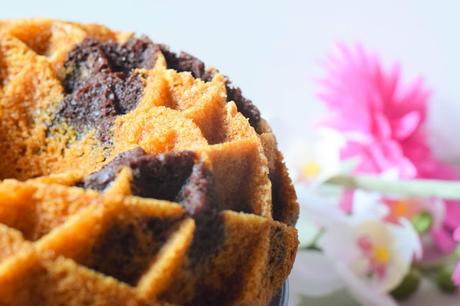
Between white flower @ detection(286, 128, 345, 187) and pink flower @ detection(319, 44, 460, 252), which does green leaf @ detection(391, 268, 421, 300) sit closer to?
pink flower @ detection(319, 44, 460, 252)

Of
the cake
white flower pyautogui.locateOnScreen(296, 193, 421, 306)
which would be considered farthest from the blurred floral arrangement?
the cake

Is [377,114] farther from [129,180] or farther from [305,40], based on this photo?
[129,180]

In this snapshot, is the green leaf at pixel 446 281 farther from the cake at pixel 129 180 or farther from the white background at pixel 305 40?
the cake at pixel 129 180

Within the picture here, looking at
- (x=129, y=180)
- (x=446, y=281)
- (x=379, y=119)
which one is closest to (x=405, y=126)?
(x=379, y=119)

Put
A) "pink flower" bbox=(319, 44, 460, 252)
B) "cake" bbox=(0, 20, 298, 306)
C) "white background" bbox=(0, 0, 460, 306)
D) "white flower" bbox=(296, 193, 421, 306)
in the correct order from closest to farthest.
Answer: "cake" bbox=(0, 20, 298, 306), "white flower" bbox=(296, 193, 421, 306), "pink flower" bbox=(319, 44, 460, 252), "white background" bbox=(0, 0, 460, 306)

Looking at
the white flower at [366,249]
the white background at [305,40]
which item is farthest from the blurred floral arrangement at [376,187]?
the white background at [305,40]

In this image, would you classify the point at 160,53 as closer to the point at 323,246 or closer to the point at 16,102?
the point at 16,102

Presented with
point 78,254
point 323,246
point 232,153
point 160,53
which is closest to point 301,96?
point 323,246
